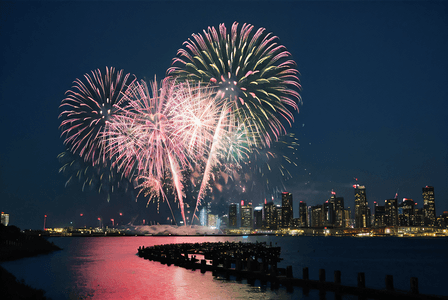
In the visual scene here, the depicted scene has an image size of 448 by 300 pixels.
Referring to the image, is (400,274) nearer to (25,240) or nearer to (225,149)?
(225,149)

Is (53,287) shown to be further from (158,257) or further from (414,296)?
(414,296)

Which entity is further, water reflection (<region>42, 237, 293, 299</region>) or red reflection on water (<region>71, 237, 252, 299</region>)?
red reflection on water (<region>71, 237, 252, 299</region>)

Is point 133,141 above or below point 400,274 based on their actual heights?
above

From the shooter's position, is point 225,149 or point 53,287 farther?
point 225,149

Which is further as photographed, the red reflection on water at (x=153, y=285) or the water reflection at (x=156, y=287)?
the red reflection on water at (x=153, y=285)

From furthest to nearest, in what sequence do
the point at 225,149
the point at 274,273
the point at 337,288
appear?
the point at 225,149 → the point at 274,273 → the point at 337,288

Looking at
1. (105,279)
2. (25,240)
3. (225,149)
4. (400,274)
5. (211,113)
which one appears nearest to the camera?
(105,279)

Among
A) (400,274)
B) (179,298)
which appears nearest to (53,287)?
(179,298)

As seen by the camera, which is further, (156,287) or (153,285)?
(153,285)

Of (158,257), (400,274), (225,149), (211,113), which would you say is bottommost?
(400,274)

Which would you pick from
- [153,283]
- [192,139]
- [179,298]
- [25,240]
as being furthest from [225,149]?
[25,240]
